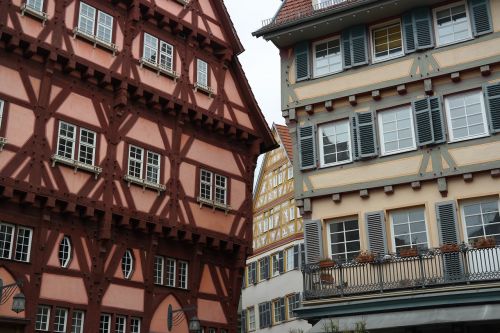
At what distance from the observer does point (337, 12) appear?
21.5 metres

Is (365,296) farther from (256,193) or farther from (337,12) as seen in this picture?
(256,193)

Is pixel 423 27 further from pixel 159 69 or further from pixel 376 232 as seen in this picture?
pixel 159 69

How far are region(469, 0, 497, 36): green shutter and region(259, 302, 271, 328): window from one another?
81.6ft

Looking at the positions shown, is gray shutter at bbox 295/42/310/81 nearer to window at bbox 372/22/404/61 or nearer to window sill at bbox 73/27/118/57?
window at bbox 372/22/404/61

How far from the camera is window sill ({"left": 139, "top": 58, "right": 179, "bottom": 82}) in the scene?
23.5m

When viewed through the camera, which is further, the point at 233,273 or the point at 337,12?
the point at 233,273

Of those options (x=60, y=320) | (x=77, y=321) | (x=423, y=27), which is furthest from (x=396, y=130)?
(x=60, y=320)

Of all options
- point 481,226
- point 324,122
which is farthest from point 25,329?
point 481,226

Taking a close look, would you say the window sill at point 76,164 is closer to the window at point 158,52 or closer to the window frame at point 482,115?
the window at point 158,52

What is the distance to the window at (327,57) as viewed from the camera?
2223 cm

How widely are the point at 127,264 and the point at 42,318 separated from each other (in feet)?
11.5

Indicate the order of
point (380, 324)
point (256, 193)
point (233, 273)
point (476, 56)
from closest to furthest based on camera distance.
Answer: point (380, 324) → point (476, 56) → point (233, 273) → point (256, 193)

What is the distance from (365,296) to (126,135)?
29.7 feet

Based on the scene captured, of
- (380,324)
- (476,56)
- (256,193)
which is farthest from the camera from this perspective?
(256,193)
